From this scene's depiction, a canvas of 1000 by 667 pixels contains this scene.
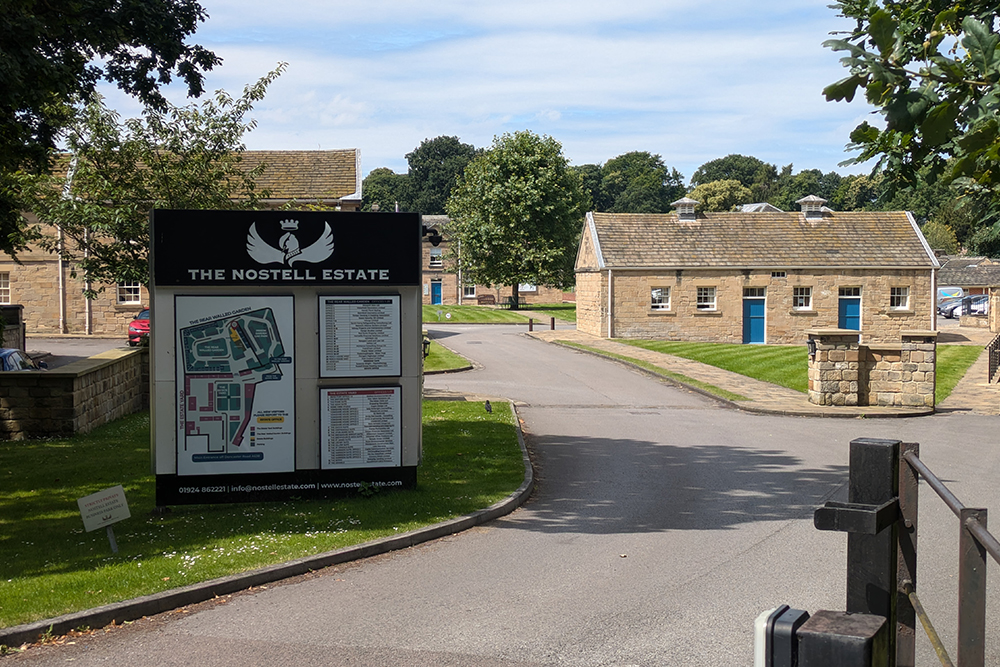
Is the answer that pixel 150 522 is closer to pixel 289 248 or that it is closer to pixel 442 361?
pixel 289 248

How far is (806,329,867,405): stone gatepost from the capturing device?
20906mm

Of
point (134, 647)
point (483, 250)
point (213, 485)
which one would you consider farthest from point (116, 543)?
point (483, 250)

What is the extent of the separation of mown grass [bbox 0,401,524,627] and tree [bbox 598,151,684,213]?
108914 mm

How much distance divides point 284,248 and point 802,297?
3535cm

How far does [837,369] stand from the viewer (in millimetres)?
20938

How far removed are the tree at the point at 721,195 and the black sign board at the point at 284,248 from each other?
9071 cm

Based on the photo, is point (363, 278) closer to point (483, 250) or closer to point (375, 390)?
point (375, 390)

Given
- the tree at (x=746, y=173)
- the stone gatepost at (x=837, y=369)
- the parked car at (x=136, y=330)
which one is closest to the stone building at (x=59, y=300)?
the parked car at (x=136, y=330)

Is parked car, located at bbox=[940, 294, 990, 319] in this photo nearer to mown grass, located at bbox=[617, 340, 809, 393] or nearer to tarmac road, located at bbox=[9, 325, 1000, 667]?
mown grass, located at bbox=[617, 340, 809, 393]

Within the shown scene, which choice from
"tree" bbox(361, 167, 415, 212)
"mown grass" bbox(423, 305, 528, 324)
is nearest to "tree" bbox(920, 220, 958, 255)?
"mown grass" bbox(423, 305, 528, 324)

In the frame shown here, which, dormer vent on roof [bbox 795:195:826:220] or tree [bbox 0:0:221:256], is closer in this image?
tree [bbox 0:0:221:256]

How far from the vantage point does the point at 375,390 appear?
11.5m

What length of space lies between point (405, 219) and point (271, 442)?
3167mm

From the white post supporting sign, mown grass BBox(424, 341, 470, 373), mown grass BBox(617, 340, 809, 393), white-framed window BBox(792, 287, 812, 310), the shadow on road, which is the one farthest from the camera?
white-framed window BBox(792, 287, 812, 310)
